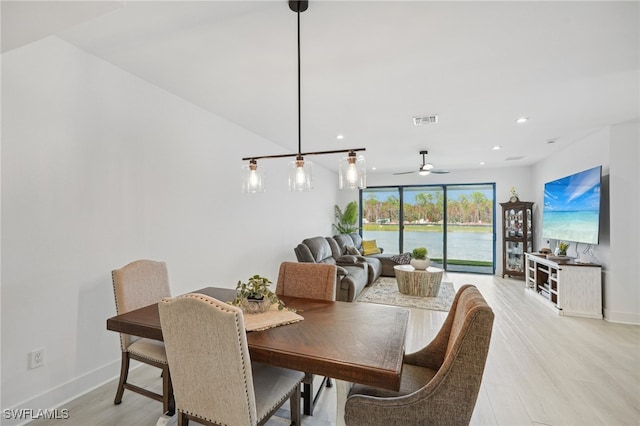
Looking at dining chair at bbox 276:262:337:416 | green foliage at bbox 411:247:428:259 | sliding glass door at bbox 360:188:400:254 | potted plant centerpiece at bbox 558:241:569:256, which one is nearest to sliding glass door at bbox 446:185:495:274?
sliding glass door at bbox 360:188:400:254

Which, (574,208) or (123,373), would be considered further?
(574,208)

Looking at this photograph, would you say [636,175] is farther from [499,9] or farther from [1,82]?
[1,82]

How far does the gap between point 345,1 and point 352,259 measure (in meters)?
4.32

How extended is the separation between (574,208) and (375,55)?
4.36m

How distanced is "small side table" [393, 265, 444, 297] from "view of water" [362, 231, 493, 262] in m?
2.73

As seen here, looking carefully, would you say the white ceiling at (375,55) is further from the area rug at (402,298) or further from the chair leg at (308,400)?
the area rug at (402,298)

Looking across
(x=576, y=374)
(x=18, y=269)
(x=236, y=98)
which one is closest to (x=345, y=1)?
(x=236, y=98)

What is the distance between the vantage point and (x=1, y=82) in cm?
181

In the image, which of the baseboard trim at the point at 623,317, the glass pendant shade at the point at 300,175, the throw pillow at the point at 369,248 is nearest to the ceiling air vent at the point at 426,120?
the glass pendant shade at the point at 300,175

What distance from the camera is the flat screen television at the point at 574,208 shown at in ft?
13.4

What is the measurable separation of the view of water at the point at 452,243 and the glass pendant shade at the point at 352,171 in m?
6.11

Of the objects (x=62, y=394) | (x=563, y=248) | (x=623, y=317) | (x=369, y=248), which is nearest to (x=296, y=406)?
(x=62, y=394)

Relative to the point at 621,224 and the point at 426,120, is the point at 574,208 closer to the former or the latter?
the point at 621,224

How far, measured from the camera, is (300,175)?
82.8 inches
